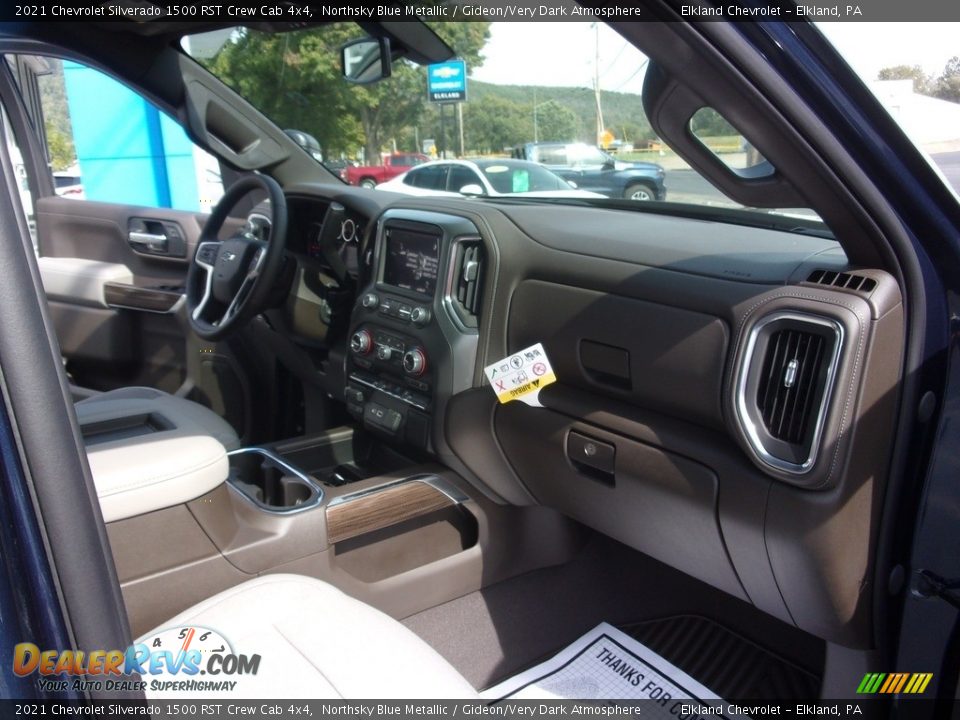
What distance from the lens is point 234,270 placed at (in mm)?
2383

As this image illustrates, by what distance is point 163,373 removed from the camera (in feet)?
10.6

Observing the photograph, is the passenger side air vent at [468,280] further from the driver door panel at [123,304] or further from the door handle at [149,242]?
the door handle at [149,242]

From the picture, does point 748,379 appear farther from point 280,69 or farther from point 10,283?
point 280,69

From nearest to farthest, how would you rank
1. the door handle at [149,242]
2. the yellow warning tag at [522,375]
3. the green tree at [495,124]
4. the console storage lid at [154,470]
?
the console storage lid at [154,470]
the yellow warning tag at [522,375]
the green tree at [495,124]
the door handle at [149,242]

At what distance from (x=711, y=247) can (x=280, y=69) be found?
1.83 metres

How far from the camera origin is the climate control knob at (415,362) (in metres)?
2.00

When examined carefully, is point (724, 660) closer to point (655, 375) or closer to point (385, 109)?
point (655, 375)

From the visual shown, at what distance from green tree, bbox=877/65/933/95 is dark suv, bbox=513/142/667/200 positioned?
773 millimetres

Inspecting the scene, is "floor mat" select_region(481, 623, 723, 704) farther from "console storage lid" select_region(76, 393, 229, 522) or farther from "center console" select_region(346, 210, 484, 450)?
"console storage lid" select_region(76, 393, 229, 522)

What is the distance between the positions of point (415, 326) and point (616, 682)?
980mm

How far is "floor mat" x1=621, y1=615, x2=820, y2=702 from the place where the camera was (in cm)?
186

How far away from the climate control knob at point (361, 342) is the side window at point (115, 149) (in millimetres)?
1131

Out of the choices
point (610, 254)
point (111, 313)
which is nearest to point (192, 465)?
point (610, 254)

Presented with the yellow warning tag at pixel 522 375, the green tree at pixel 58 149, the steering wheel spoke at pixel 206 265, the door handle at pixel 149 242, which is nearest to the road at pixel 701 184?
the yellow warning tag at pixel 522 375
